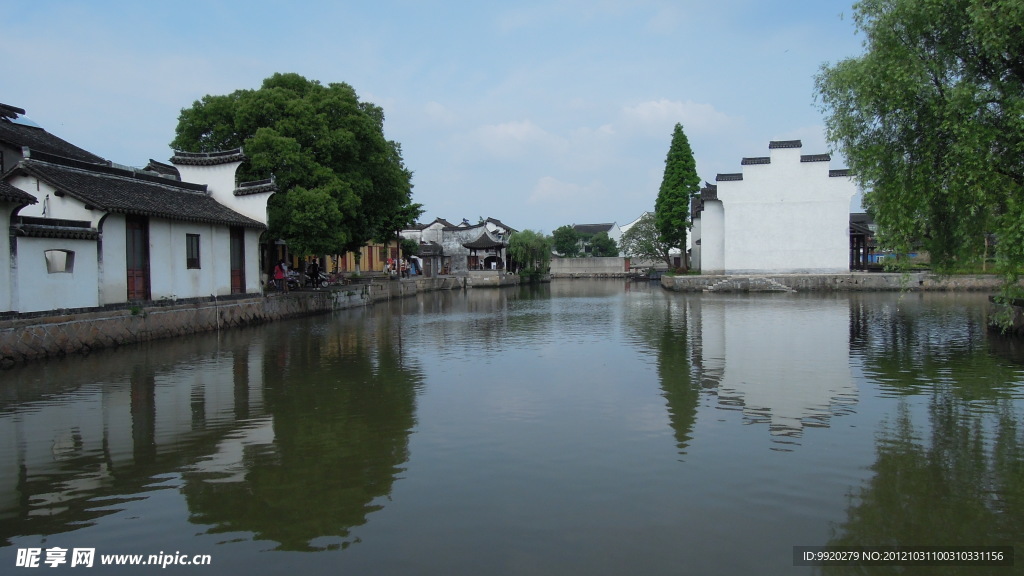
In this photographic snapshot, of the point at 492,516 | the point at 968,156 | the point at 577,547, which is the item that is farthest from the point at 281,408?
the point at 968,156

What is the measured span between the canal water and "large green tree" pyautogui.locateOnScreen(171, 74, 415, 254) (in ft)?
31.0

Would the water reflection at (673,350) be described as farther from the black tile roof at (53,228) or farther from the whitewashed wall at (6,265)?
the black tile roof at (53,228)

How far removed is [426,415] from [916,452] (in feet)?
18.8

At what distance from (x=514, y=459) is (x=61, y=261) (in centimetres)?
1362

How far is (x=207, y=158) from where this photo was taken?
22688 millimetres

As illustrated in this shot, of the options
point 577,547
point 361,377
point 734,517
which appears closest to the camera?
point 577,547

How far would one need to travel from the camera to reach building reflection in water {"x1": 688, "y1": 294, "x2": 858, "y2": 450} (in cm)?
887

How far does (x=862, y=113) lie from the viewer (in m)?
13.0

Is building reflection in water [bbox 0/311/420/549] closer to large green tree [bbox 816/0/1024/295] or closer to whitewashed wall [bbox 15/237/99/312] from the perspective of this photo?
whitewashed wall [bbox 15/237/99/312]

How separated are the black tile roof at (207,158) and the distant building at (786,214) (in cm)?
2816

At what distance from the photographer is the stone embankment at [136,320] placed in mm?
13602

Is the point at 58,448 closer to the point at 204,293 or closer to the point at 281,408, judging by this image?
the point at 281,408

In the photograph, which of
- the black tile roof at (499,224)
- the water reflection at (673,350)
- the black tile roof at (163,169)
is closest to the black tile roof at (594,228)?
the black tile roof at (499,224)

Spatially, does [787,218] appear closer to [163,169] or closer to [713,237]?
[713,237]
